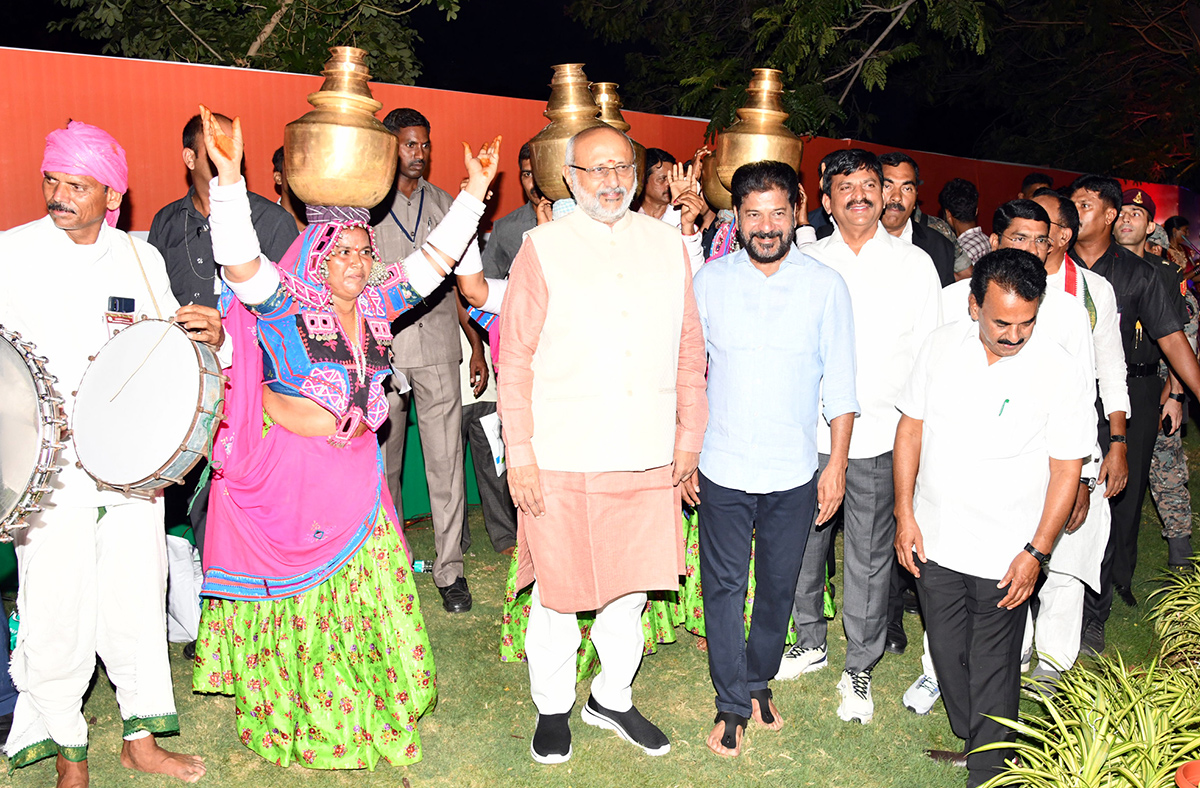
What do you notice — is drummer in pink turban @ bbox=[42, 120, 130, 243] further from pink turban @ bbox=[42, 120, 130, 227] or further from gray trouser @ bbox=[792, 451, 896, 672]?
gray trouser @ bbox=[792, 451, 896, 672]

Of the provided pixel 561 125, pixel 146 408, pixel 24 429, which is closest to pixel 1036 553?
pixel 561 125

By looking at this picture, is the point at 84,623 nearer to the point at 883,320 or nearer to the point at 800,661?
the point at 800,661

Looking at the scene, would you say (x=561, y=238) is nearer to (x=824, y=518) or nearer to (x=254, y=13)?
(x=824, y=518)

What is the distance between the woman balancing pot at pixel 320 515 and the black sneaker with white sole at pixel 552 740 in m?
0.43

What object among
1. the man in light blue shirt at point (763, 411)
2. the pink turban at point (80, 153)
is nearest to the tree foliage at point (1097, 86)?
the man in light blue shirt at point (763, 411)

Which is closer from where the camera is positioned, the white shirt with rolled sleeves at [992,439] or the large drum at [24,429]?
the large drum at [24,429]

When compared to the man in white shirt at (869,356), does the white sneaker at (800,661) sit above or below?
below

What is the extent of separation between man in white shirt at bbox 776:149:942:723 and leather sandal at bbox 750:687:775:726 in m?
0.30

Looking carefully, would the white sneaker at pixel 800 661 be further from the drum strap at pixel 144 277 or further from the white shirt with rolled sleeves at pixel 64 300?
the drum strap at pixel 144 277

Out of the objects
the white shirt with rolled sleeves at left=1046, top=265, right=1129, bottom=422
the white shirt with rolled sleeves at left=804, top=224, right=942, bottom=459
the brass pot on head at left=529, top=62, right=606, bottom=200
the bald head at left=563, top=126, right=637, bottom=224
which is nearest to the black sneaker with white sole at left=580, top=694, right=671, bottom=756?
the white shirt with rolled sleeves at left=804, top=224, right=942, bottom=459

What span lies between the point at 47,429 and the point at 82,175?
0.84 meters

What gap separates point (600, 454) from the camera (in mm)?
3414

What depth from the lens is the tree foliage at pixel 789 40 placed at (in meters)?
7.49

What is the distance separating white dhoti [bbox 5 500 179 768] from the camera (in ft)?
10.7
